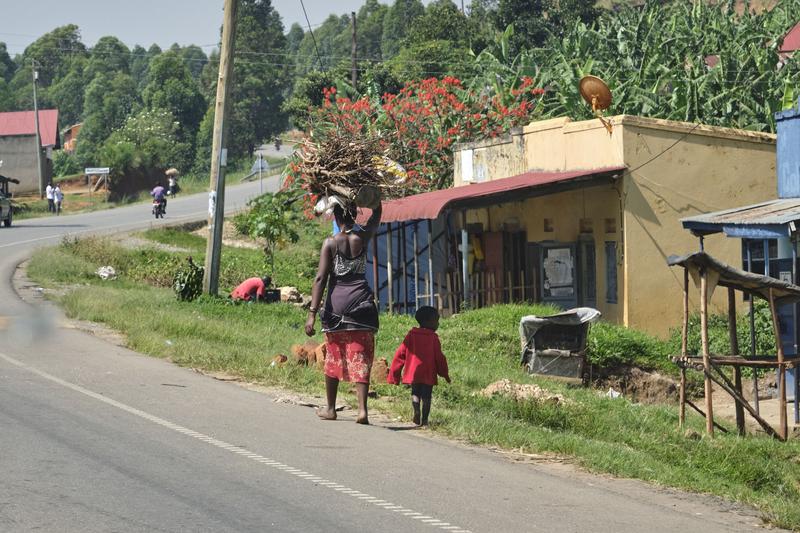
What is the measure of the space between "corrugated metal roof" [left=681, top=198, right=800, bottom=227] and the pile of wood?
541cm

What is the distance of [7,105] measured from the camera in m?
122

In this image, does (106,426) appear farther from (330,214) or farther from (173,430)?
(330,214)

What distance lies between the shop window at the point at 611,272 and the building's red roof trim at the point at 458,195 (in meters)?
1.60

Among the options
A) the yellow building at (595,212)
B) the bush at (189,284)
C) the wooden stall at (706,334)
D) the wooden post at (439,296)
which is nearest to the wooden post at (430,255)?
the yellow building at (595,212)

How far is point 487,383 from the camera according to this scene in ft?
49.9

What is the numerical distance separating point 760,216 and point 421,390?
276 inches

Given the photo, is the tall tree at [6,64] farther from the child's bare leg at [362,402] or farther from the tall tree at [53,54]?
the child's bare leg at [362,402]

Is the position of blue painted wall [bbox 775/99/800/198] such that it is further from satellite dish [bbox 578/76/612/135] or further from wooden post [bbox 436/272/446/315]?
wooden post [bbox 436/272/446/315]

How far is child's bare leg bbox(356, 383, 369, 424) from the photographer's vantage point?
33.8ft

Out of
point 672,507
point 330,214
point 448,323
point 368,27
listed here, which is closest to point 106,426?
point 330,214

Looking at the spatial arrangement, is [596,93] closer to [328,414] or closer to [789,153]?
[789,153]

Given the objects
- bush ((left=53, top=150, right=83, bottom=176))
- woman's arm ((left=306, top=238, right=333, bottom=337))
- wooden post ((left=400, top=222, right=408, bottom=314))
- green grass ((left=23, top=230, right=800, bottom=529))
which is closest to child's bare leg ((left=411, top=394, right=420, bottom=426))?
green grass ((left=23, top=230, right=800, bottom=529))

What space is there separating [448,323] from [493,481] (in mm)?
11890

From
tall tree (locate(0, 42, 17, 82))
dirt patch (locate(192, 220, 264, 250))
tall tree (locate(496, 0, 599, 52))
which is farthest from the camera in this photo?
tall tree (locate(0, 42, 17, 82))
